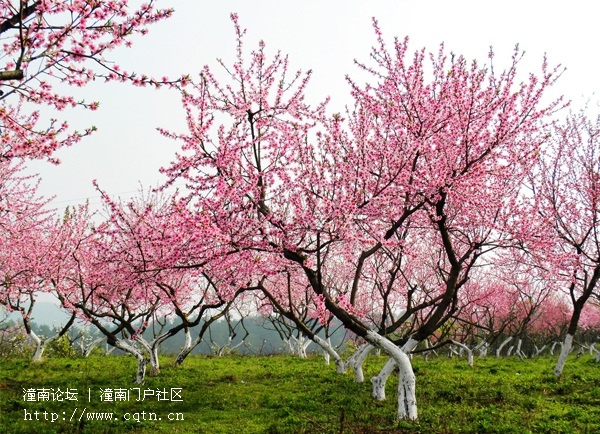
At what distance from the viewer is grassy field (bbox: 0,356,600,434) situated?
9141mm

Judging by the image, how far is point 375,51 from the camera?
31.7ft

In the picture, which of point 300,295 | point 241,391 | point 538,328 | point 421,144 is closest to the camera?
point 421,144

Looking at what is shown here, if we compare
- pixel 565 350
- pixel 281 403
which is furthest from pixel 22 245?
pixel 565 350

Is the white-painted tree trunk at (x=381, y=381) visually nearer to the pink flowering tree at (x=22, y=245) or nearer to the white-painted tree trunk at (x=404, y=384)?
the white-painted tree trunk at (x=404, y=384)

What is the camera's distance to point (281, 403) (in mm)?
11969

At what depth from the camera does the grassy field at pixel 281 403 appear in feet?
30.0

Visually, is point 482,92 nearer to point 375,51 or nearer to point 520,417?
point 375,51

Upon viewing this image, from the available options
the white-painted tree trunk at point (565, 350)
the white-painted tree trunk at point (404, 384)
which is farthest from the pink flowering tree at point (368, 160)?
the white-painted tree trunk at point (565, 350)

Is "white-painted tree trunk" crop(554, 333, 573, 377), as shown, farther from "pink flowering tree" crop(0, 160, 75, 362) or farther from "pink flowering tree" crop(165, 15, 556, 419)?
"pink flowering tree" crop(0, 160, 75, 362)

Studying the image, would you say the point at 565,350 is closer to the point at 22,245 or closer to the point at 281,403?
the point at 281,403

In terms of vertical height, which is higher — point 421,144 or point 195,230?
point 421,144

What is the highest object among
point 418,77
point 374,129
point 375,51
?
point 375,51

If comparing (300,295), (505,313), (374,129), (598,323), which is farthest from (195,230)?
(598,323)

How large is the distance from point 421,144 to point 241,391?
962 cm
